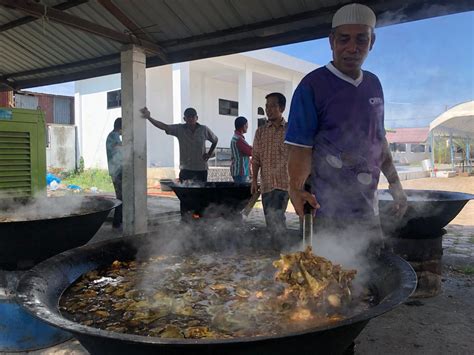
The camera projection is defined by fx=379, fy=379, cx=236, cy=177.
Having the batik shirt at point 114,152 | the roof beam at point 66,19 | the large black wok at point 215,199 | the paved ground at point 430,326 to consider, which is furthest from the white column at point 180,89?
the paved ground at point 430,326

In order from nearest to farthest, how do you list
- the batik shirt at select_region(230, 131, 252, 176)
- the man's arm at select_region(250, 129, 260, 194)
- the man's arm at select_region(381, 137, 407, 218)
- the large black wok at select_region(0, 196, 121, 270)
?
the man's arm at select_region(381, 137, 407, 218) < the large black wok at select_region(0, 196, 121, 270) < the man's arm at select_region(250, 129, 260, 194) < the batik shirt at select_region(230, 131, 252, 176)

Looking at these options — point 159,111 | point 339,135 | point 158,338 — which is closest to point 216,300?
point 158,338

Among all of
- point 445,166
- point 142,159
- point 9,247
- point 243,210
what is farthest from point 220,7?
point 445,166

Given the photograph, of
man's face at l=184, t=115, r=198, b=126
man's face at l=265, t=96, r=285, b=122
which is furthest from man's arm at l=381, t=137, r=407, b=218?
man's face at l=184, t=115, r=198, b=126

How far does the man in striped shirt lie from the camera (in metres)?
6.80

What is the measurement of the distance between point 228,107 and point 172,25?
1420cm

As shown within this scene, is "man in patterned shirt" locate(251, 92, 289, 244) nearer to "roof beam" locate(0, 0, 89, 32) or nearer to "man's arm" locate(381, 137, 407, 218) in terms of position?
"man's arm" locate(381, 137, 407, 218)

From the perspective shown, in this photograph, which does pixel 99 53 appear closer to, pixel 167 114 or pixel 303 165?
pixel 303 165

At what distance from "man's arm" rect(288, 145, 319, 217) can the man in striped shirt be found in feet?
14.3

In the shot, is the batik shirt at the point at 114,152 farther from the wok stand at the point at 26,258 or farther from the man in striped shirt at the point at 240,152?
the wok stand at the point at 26,258

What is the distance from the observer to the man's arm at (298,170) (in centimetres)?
233

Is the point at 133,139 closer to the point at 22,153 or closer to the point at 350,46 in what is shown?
the point at 22,153

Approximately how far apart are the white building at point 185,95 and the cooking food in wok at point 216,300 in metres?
11.9

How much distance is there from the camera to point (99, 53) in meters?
6.17
